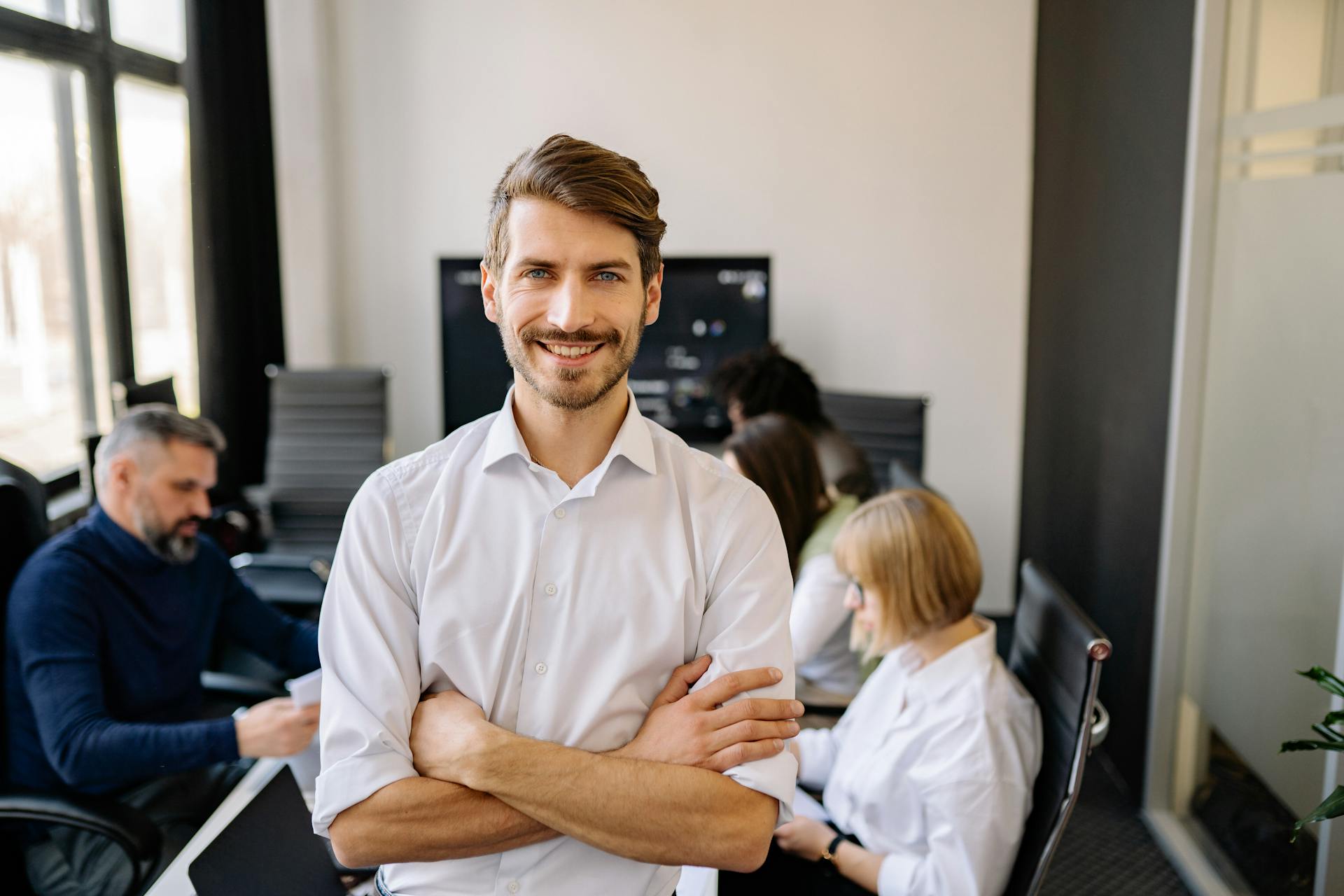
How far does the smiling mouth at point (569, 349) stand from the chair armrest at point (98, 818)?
1.18m

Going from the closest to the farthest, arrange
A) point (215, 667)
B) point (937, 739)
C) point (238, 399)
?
point (937, 739)
point (215, 667)
point (238, 399)

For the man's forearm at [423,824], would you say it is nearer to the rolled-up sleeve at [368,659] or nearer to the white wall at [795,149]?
the rolled-up sleeve at [368,659]

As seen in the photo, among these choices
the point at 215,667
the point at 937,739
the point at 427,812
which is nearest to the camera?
the point at 427,812

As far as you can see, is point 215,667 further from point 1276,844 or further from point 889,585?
Answer: point 1276,844

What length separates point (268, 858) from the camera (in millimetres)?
1546

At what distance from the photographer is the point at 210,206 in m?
4.32

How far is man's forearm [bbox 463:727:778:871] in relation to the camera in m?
1.19

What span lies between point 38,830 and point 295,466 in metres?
2.45

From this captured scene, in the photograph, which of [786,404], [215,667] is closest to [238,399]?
[215,667]

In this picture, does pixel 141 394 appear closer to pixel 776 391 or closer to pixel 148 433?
pixel 148 433

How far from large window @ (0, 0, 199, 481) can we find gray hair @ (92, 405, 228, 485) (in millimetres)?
1545

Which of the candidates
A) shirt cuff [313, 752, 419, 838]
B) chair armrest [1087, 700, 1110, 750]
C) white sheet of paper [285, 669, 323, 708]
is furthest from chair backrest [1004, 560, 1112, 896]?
white sheet of paper [285, 669, 323, 708]

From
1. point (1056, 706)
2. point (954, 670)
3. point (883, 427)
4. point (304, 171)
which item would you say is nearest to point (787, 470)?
point (954, 670)

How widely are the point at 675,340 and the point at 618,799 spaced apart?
353 centimetres
